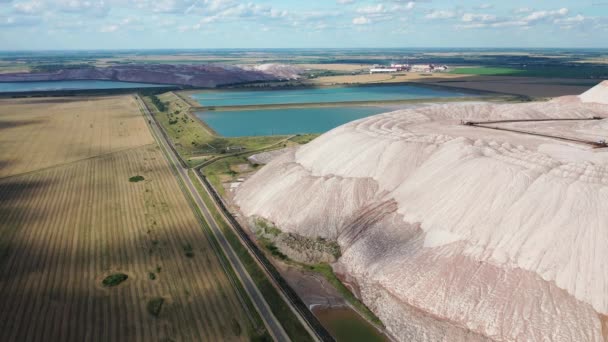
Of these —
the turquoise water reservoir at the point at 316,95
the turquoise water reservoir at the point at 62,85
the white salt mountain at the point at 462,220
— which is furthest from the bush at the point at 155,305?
the turquoise water reservoir at the point at 62,85

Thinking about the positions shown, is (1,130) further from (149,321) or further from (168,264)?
(149,321)

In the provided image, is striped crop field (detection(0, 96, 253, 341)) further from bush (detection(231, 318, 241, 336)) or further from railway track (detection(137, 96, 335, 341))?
railway track (detection(137, 96, 335, 341))

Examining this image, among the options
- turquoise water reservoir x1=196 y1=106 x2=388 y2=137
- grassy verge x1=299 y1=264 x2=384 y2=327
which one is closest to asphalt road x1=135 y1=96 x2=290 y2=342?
grassy verge x1=299 y1=264 x2=384 y2=327

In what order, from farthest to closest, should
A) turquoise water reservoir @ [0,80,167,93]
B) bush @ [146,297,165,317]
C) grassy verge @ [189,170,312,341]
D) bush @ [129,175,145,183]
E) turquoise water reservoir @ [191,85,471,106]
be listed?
turquoise water reservoir @ [0,80,167,93] → turquoise water reservoir @ [191,85,471,106] → bush @ [129,175,145,183] → bush @ [146,297,165,317] → grassy verge @ [189,170,312,341]

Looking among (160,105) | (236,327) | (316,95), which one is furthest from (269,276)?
(316,95)

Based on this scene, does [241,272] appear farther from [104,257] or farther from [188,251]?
[104,257]
